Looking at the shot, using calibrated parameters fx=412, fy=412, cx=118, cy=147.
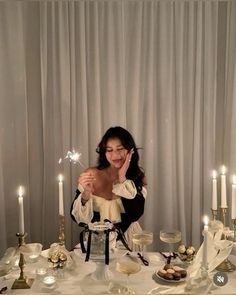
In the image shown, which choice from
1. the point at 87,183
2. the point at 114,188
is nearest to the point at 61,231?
the point at 87,183

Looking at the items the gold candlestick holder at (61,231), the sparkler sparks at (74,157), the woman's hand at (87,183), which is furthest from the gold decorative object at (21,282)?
the sparkler sparks at (74,157)

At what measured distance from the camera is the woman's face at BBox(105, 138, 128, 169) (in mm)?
2693

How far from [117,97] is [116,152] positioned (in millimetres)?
527

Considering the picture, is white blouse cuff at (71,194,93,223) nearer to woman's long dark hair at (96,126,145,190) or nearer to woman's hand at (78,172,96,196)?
woman's hand at (78,172,96,196)

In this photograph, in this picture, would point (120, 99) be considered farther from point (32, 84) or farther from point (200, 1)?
point (200, 1)

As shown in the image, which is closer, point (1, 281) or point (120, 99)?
point (1, 281)

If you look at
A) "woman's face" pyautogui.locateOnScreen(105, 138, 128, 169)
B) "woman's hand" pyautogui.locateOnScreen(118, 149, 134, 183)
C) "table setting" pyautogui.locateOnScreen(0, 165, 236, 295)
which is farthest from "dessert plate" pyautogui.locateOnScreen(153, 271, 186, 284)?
"woman's face" pyautogui.locateOnScreen(105, 138, 128, 169)

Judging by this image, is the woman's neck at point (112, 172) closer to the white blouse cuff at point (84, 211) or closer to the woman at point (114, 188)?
the woman at point (114, 188)

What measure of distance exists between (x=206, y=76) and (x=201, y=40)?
26 centimetres

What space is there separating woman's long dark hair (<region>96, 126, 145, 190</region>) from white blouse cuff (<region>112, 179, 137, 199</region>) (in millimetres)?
118

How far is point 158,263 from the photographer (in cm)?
214

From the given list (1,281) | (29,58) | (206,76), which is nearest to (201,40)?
(206,76)

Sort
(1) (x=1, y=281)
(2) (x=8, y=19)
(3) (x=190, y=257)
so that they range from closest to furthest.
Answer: (1) (x=1, y=281)
(3) (x=190, y=257)
(2) (x=8, y=19)

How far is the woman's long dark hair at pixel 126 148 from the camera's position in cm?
271
